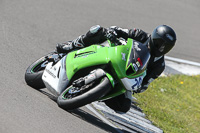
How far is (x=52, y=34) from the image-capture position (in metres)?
9.64

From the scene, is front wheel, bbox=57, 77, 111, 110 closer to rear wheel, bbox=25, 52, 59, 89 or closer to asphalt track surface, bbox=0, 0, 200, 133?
asphalt track surface, bbox=0, 0, 200, 133

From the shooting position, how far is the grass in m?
7.64

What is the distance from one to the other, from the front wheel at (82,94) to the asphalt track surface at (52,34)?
22 centimetres

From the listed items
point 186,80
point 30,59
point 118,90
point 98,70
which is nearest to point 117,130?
point 118,90

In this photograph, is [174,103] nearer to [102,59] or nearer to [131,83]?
[131,83]

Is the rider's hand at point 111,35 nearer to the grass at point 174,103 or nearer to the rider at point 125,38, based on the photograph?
the rider at point 125,38

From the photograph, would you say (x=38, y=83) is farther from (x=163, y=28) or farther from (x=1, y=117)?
(x=163, y=28)

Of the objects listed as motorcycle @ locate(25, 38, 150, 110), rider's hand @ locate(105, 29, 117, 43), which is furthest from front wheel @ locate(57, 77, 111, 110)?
rider's hand @ locate(105, 29, 117, 43)

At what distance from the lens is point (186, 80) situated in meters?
9.83

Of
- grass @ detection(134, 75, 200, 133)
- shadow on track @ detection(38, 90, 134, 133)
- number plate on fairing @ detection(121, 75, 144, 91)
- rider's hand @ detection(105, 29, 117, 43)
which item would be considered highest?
rider's hand @ detection(105, 29, 117, 43)

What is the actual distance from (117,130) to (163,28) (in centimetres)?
176

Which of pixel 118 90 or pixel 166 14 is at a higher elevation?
pixel 118 90

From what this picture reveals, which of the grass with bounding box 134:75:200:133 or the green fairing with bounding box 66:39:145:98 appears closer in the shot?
the green fairing with bounding box 66:39:145:98

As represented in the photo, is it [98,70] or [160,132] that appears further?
[160,132]
